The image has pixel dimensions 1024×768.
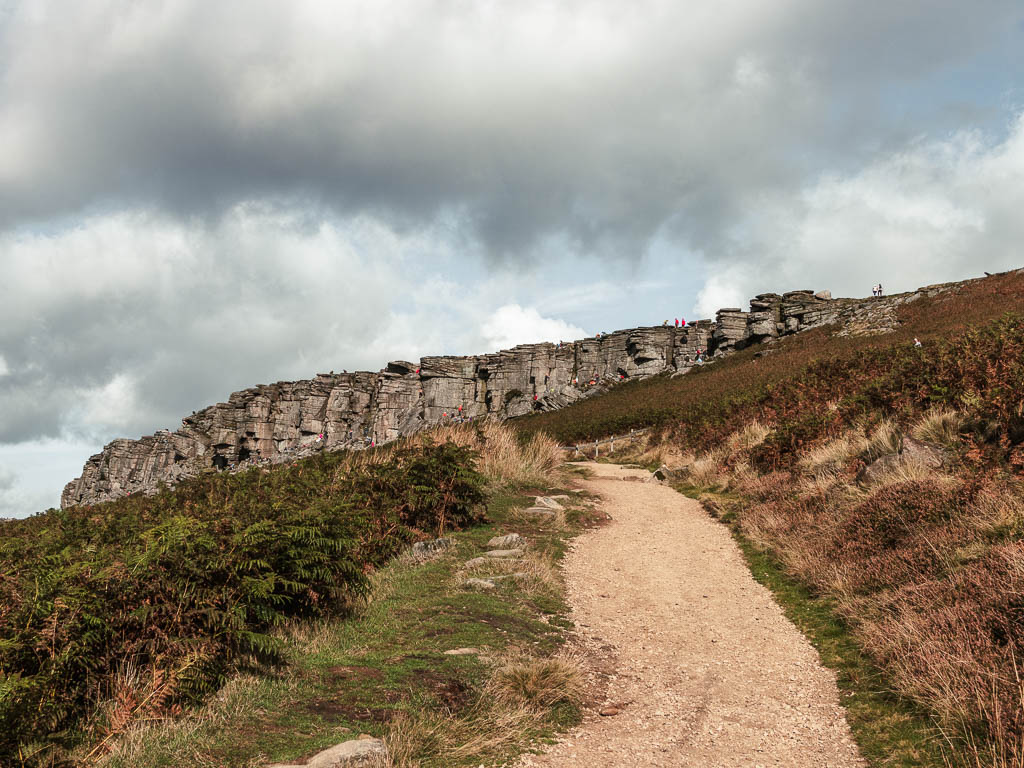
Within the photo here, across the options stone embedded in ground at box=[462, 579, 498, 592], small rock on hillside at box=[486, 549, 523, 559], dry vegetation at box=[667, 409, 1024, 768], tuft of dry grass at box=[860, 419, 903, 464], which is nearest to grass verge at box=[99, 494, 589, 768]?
stone embedded in ground at box=[462, 579, 498, 592]

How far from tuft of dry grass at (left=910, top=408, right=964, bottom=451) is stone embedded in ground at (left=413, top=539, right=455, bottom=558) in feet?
24.8

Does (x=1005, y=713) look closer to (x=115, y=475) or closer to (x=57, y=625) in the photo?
(x=57, y=625)

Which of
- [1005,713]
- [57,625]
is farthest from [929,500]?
[57,625]

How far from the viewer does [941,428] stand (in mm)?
9148

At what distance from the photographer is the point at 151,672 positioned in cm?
468

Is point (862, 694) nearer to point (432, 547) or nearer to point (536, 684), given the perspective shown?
point (536, 684)

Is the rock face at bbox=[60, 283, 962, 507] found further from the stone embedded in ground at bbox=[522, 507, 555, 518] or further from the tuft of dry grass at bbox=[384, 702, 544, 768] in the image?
the tuft of dry grass at bbox=[384, 702, 544, 768]

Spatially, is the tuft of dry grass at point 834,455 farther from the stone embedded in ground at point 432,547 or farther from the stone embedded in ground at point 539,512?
the stone embedded in ground at point 432,547

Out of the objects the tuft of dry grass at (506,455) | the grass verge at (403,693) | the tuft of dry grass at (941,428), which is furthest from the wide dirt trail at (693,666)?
the tuft of dry grass at (506,455)

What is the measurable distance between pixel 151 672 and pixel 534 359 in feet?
250

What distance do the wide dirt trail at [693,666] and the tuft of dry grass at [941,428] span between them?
11.2ft

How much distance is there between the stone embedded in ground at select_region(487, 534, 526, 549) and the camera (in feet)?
31.9

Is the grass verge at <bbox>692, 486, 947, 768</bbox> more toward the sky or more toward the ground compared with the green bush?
more toward the ground

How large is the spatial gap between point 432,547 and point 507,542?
4.07ft
